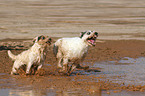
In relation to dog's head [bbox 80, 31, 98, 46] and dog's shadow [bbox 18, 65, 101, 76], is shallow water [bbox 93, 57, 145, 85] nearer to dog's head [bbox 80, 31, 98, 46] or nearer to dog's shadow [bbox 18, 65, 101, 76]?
dog's shadow [bbox 18, 65, 101, 76]

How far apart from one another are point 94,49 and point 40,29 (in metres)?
6.76

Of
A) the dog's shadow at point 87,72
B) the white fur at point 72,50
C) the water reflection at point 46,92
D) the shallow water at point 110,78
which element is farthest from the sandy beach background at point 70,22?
A: the water reflection at point 46,92

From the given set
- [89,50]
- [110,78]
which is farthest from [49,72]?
[89,50]

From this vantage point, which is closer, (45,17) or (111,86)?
(111,86)

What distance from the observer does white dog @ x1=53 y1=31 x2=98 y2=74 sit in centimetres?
1135

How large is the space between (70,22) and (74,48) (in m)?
15.1

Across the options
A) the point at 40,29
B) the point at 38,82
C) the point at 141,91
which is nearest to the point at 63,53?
the point at 38,82

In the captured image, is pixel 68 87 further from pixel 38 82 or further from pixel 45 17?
pixel 45 17

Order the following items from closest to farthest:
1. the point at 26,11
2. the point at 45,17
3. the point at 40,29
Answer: the point at 40,29 → the point at 45,17 → the point at 26,11

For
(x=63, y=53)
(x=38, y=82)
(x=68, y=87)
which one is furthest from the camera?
(x=63, y=53)

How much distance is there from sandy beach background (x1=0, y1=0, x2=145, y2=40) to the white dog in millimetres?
8762

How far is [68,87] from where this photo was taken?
958 centimetres

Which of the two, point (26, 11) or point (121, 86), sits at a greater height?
point (26, 11)

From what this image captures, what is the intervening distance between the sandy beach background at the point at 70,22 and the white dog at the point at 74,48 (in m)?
8.76
